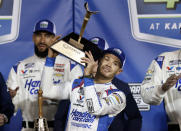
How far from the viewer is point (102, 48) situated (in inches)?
117

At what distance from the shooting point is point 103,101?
2.56m

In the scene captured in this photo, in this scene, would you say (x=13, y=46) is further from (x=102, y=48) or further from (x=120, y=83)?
(x=120, y=83)

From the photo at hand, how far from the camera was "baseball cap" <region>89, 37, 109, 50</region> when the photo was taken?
2959 millimetres

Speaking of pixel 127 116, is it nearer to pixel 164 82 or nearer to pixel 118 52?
pixel 164 82

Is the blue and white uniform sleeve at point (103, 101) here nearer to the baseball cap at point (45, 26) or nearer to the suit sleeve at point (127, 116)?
the suit sleeve at point (127, 116)

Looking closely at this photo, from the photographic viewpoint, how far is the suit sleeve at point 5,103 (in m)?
2.79

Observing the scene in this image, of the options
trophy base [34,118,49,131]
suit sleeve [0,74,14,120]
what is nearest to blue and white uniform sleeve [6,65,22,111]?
suit sleeve [0,74,14,120]

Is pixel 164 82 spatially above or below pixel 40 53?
below

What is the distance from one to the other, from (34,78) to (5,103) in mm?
322

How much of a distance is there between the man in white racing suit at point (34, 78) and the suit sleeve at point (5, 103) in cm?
13

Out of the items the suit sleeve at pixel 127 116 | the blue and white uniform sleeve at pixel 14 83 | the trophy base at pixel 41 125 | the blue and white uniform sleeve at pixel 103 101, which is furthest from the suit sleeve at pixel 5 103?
the suit sleeve at pixel 127 116

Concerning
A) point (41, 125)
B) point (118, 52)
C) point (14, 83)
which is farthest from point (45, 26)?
point (41, 125)

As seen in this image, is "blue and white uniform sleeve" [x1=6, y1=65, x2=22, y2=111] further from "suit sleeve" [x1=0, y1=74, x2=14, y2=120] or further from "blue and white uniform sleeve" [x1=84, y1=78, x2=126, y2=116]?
"blue and white uniform sleeve" [x1=84, y1=78, x2=126, y2=116]

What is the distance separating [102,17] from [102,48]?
0.83 ft
